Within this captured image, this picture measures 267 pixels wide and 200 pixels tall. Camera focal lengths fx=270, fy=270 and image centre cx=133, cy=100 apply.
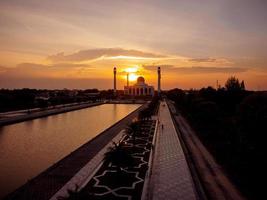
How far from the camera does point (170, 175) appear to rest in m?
9.68

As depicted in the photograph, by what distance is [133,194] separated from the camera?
8.05m

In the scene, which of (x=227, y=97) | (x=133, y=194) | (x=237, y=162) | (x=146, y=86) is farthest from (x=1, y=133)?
(x=146, y=86)

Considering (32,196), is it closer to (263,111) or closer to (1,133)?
(263,111)

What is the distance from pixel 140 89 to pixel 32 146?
65.4m

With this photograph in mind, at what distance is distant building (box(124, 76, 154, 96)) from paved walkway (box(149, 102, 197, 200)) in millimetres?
64786

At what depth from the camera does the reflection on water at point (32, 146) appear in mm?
10289

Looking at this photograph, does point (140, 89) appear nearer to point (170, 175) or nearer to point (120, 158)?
point (170, 175)

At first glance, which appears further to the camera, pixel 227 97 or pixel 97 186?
pixel 227 97

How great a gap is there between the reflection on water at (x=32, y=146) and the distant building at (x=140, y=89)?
57.0 metres

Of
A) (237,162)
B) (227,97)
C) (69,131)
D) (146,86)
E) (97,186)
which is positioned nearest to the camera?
(97,186)

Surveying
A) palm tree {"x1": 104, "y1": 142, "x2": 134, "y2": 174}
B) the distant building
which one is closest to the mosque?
the distant building

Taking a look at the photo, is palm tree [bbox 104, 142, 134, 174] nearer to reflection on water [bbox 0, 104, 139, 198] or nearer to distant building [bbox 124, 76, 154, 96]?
reflection on water [bbox 0, 104, 139, 198]

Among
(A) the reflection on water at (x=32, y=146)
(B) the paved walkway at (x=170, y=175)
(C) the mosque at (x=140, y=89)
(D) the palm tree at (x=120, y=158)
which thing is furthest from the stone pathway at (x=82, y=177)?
(C) the mosque at (x=140, y=89)

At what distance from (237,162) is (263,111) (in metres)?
3.13
